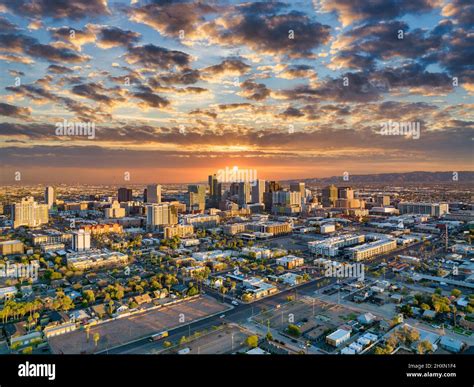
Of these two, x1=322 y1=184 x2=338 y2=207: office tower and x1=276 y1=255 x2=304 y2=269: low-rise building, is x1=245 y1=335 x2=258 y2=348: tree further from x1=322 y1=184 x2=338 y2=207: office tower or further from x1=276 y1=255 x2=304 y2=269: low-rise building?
x1=322 y1=184 x2=338 y2=207: office tower

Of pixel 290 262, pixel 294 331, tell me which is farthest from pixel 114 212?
pixel 294 331

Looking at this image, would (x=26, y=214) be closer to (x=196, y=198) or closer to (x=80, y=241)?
(x=80, y=241)

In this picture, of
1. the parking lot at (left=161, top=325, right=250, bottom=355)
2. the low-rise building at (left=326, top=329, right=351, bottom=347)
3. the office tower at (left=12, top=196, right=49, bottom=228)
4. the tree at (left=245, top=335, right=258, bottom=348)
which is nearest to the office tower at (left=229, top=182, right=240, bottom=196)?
the office tower at (left=12, top=196, right=49, bottom=228)

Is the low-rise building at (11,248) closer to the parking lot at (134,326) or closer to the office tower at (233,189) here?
the parking lot at (134,326)

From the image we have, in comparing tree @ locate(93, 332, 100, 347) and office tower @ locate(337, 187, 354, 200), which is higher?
office tower @ locate(337, 187, 354, 200)

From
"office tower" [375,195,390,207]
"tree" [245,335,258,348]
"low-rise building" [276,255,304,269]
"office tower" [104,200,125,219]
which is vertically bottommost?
"low-rise building" [276,255,304,269]

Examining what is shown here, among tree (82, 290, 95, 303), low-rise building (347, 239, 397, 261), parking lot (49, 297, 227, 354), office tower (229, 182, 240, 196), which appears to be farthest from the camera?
office tower (229, 182, 240, 196)

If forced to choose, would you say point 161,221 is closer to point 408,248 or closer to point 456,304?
point 408,248
